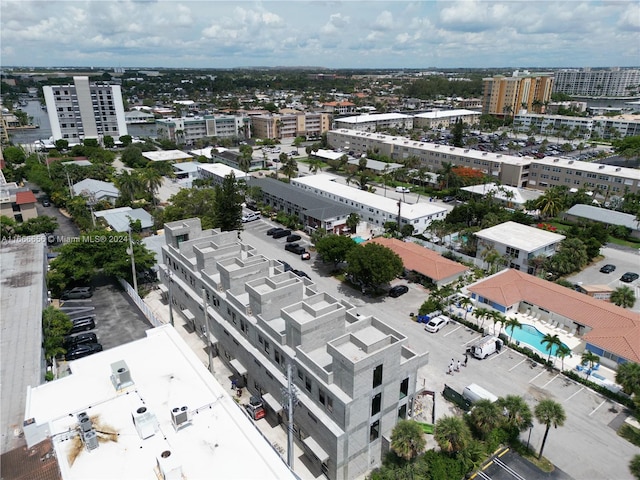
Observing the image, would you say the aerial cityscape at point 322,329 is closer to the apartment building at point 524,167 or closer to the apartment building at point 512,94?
the apartment building at point 524,167

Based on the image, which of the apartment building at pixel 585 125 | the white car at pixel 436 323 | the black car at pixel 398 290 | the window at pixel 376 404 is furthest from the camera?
the apartment building at pixel 585 125

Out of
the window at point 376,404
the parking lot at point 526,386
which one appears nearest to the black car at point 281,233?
the parking lot at point 526,386

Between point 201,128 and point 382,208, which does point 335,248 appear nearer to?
point 382,208

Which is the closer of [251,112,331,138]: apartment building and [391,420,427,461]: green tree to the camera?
[391,420,427,461]: green tree

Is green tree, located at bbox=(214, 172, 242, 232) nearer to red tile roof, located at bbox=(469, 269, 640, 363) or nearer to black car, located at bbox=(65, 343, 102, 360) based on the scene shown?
black car, located at bbox=(65, 343, 102, 360)

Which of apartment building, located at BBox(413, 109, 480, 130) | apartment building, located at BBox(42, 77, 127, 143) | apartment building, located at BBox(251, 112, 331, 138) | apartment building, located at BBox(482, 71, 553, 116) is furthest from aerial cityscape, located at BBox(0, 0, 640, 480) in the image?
apartment building, located at BBox(482, 71, 553, 116)

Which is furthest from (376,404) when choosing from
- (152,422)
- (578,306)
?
(578,306)

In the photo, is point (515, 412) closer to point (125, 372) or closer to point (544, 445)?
point (544, 445)
